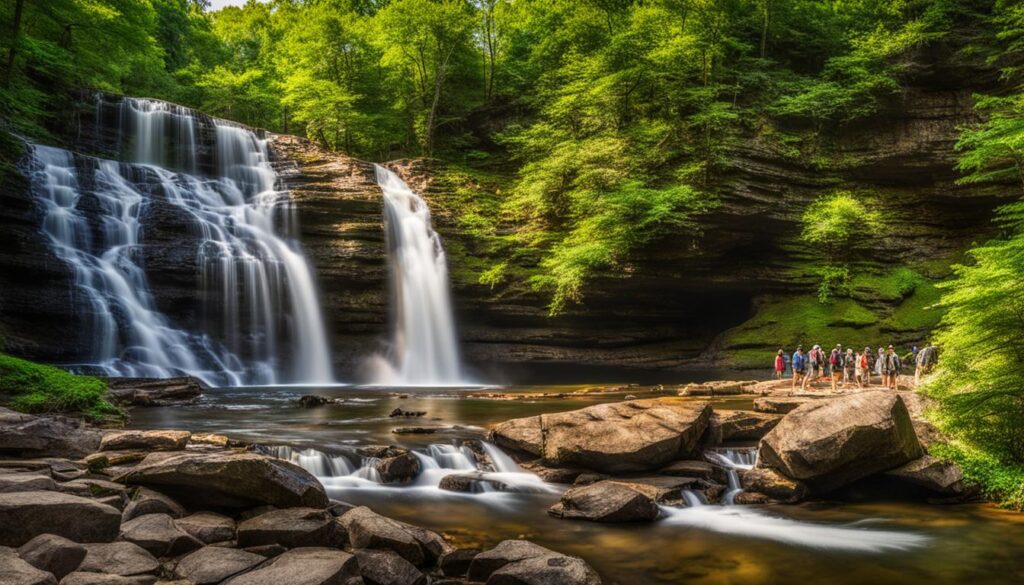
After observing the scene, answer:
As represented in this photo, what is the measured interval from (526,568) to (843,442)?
5.53 m

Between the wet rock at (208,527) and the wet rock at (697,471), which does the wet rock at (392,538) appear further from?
the wet rock at (697,471)

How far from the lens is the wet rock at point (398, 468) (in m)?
8.74

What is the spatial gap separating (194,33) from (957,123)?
46362 mm

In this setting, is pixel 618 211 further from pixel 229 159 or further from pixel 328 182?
pixel 229 159

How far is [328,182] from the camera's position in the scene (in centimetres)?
2570

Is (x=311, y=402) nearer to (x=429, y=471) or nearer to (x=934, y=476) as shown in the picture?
(x=429, y=471)

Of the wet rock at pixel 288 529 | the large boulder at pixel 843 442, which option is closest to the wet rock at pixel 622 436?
the large boulder at pixel 843 442

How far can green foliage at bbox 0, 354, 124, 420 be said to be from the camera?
378 inches

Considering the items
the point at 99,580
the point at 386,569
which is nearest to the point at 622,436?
the point at 386,569

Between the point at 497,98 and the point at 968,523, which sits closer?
the point at 968,523

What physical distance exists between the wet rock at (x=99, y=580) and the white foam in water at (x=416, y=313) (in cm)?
2026

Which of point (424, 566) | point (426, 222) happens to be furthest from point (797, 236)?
point (424, 566)

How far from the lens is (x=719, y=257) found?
1000 inches

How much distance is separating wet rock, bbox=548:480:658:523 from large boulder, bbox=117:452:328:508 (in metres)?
3.23
